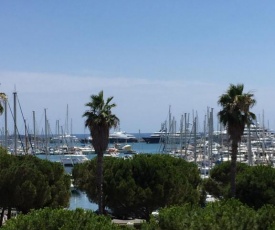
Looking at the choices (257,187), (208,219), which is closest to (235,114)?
(257,187)

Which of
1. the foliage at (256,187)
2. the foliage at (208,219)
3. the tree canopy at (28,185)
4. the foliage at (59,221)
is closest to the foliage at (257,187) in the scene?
the foliage at (256,187)

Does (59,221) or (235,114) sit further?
(235,114)

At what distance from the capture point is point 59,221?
69.4ft

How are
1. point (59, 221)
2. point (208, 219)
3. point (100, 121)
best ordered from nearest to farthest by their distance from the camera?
point (208, 219), point (59, 221), point (100, 121)

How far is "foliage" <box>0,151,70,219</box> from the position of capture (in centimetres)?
3700

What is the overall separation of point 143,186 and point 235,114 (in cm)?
881

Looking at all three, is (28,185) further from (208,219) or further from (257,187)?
(208,219)

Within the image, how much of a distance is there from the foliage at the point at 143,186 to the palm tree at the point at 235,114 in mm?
4754

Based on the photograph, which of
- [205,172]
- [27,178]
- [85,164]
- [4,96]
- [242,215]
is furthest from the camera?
[205,172]

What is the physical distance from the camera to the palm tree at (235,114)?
38.2 m

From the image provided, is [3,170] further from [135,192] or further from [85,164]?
[85,164]

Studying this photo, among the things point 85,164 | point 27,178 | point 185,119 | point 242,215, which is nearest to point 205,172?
point 185,119

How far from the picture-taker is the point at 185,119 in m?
85.6

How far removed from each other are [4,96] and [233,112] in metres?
15.6
